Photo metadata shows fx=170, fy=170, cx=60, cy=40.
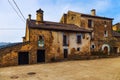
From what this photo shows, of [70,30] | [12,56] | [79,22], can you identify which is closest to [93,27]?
[79,22]

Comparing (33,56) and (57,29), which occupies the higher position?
(57,29)

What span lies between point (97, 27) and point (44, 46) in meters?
14.9

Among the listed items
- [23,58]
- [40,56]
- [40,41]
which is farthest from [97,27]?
[23,58]

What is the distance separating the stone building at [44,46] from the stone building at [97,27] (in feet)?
15.0

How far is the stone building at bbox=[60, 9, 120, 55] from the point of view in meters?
36.0

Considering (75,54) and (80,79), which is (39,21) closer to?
(75,54)

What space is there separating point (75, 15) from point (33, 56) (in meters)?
14.8

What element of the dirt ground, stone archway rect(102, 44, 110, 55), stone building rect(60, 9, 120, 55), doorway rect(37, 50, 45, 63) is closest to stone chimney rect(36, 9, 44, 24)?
doorway rect(37, 50, 45, 63)

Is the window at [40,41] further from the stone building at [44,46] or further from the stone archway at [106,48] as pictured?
the stone archway at [106,48]

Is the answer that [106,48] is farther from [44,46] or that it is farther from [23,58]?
[23,58]

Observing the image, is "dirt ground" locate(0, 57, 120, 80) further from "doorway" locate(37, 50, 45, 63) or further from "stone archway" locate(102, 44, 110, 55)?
"stone archway" locate(102, 44, 110, 55)

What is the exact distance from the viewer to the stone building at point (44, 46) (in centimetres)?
2508

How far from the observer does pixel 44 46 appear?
1090 inches

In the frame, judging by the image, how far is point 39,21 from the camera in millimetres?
29141
